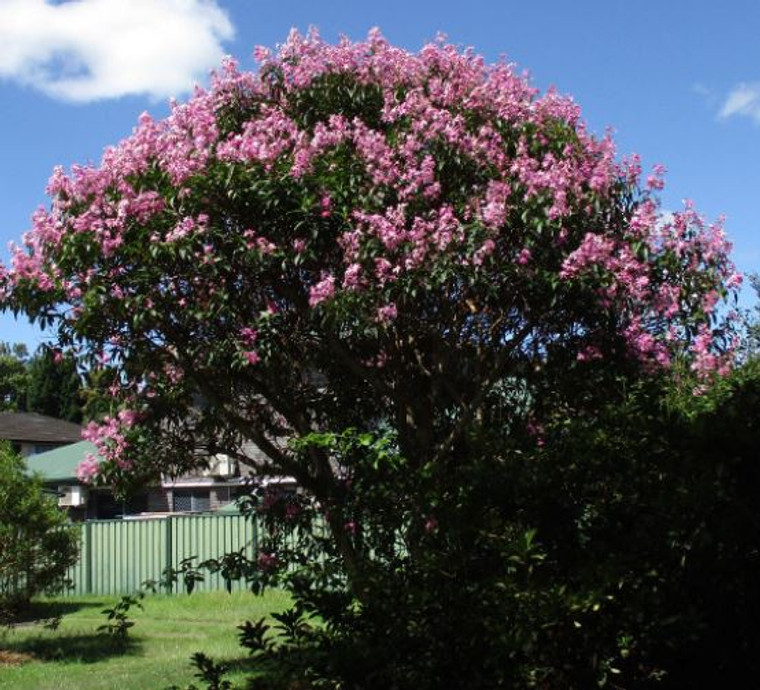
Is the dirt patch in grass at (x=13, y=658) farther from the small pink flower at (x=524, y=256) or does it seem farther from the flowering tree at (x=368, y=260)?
the small pink flower at (x=524, y=256)

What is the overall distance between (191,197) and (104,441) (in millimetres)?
2320

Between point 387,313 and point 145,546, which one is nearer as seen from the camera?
point 387,313

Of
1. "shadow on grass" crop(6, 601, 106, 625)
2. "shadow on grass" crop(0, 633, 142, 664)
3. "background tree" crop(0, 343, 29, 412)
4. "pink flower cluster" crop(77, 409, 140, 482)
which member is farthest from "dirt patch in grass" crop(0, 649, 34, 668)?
"background tree" crop(0, 343, 29, 412)

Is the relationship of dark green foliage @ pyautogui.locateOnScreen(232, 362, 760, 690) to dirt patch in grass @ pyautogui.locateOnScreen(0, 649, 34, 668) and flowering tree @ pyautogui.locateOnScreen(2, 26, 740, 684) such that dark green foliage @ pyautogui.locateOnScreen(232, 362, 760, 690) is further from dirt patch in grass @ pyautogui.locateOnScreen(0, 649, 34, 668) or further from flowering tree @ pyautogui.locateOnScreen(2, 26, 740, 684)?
dirt patch in grass @ pyautogui.locateOnScreen(0, 649, 34, 668)

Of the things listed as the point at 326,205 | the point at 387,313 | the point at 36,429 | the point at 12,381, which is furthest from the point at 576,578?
the point at 12,381

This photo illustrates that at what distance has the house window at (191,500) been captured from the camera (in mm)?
34406

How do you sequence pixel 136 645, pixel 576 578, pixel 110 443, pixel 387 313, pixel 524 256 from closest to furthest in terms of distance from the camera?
pixel 576 578 → pixel 387 313 → pixel 524 256 → pixel 110 443 → pixel 136 645

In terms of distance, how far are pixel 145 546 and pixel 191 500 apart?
12950 mm

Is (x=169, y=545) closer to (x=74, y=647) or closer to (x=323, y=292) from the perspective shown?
(x=74, y=647)

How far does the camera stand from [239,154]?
695 centimetres

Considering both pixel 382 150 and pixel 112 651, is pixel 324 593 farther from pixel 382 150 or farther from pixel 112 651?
pixel 112 651

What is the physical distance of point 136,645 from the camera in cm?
1275

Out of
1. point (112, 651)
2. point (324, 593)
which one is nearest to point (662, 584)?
point (324, 593)

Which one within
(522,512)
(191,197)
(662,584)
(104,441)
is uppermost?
(191,197)
